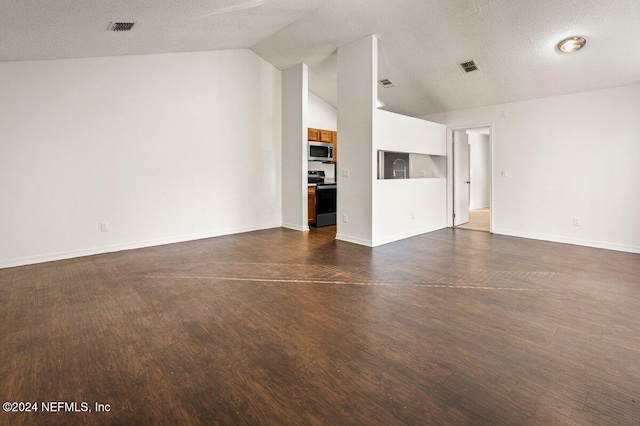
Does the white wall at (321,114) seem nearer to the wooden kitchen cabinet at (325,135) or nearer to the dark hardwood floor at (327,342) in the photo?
the wooden kitchen cabinet at (325,135)

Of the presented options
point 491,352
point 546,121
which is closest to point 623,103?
point 546,121

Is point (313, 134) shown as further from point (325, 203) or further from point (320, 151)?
point (325, 203)

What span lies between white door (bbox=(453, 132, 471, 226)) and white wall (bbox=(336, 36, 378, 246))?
102 inches

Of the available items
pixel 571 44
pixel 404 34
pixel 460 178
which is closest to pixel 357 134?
pixel 404 34

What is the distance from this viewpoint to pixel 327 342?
2.30 meters

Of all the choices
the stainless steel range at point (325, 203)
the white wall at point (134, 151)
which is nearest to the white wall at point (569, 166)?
the stainless steel range at point (325, 203)

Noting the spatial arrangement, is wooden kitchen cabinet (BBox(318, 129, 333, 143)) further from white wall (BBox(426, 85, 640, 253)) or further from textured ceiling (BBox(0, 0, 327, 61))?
white wall (BBox(426, 85, 640, 253))

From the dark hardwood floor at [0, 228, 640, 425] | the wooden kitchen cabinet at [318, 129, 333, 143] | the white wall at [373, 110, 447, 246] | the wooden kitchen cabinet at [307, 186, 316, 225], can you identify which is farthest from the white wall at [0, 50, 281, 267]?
the white wall at [373, 110, 447, 246]

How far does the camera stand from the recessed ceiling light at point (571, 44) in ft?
13.9

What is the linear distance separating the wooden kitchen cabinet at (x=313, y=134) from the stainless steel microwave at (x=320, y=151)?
0.76 ft

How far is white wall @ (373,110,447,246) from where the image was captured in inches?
209

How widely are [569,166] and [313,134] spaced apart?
4609 millimetres

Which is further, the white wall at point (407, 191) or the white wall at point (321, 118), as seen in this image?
the white wall at point (321, 118)

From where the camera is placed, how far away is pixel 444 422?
5.09 ft
